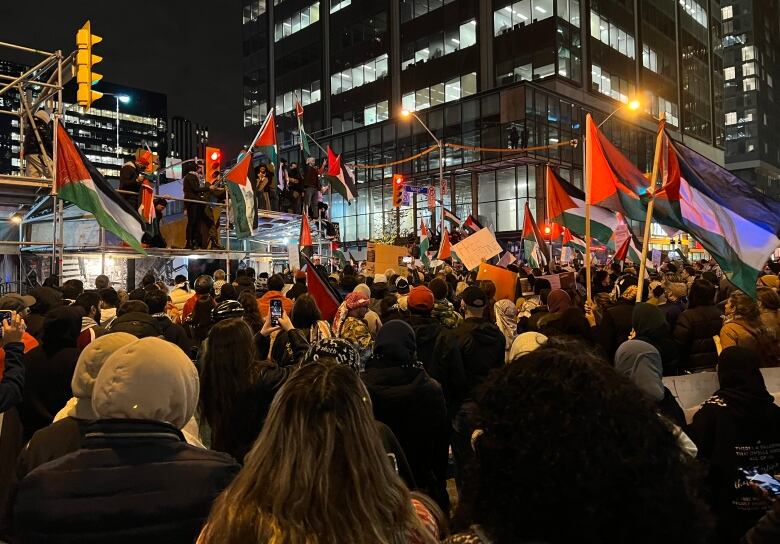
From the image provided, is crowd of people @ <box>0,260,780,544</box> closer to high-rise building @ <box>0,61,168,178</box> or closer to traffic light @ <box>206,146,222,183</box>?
traffic light @ <box>206,146,222,183</box>

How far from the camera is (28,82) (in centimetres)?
1334

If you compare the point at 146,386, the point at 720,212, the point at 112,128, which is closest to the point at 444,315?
the point at 720,212

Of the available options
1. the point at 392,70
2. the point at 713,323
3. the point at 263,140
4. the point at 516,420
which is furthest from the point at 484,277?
the point at 392,70

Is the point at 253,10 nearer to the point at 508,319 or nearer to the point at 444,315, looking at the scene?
the point at 508,319

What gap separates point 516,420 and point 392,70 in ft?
190

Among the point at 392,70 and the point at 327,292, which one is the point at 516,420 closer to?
the point at 327,292

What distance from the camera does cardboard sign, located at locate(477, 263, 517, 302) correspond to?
1083 centimetres

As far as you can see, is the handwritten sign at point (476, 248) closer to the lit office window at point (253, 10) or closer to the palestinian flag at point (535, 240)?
the palestinian flag at point (535, 240)

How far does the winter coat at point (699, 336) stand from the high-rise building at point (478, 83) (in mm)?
37218

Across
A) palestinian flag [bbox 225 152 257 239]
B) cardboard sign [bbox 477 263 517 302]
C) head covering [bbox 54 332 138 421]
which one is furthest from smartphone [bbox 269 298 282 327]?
palestinian flag [bbox 225 152 257 239]

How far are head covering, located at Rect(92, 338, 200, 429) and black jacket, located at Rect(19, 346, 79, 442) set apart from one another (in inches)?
99.6

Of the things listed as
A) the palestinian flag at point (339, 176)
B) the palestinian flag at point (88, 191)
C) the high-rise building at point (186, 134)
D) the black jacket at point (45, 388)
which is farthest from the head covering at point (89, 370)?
the high-rise building at point (186, 134)

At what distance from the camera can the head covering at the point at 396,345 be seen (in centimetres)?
451

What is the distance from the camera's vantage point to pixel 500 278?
10891 mm
